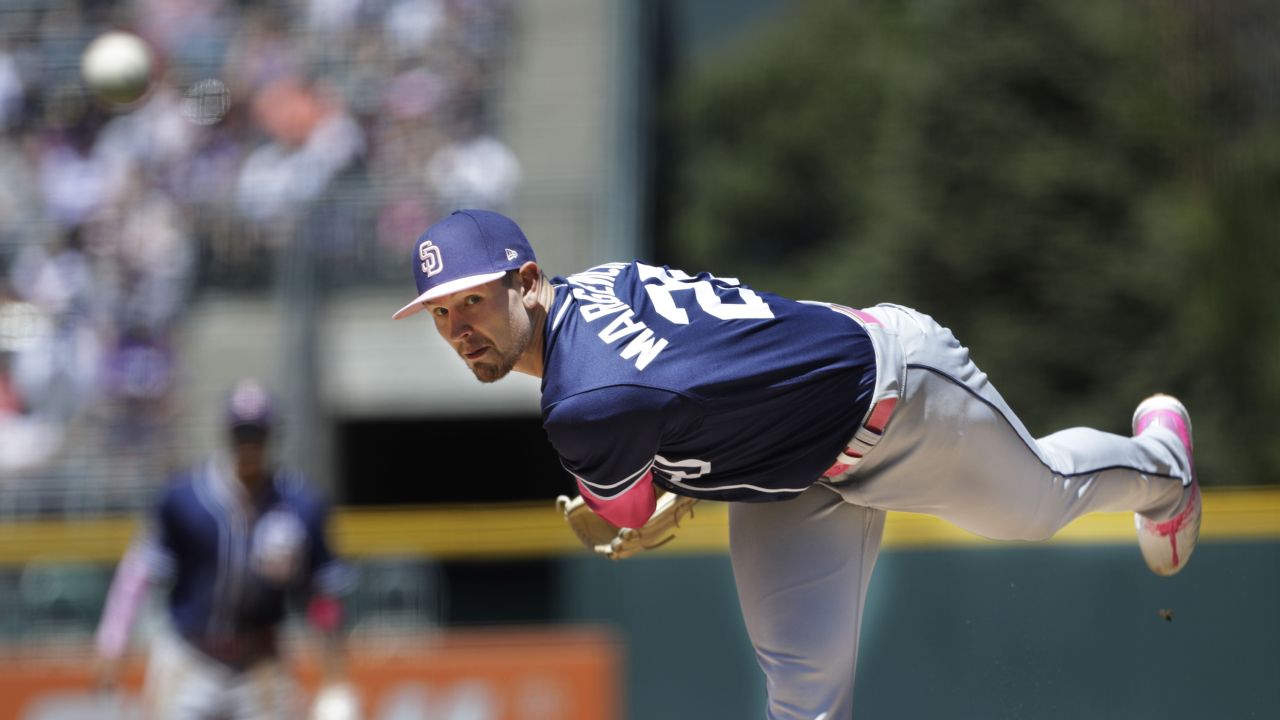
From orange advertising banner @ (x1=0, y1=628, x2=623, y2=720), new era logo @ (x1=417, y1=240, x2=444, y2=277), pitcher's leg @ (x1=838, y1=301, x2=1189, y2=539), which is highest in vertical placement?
new era logo @ (x1=417, y1=240, x2=444, y2=277)

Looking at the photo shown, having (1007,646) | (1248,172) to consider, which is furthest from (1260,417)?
(1007,646)

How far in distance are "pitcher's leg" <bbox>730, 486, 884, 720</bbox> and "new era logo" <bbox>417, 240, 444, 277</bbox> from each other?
3.38ft

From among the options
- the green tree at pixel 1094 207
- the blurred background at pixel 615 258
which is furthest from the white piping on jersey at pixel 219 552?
the green tree at pixel 1094 207

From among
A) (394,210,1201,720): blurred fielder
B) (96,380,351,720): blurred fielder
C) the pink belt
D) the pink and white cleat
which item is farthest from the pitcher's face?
(96,380,351,720): blurred fielder

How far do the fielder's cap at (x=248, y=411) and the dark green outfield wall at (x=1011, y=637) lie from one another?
2275 millimetres

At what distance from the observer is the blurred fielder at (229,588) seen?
250 inches

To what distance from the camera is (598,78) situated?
46.6ft

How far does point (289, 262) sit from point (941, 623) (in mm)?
6725

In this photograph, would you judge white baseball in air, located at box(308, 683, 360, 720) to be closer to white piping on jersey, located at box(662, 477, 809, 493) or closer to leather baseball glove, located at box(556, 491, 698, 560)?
leather baseball glove, located at box(556, 491, 698, 560)

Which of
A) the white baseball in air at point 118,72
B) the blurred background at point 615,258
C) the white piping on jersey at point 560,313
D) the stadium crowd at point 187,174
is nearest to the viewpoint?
the white piping on jersey at point 560,313

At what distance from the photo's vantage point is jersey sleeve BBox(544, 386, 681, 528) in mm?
3211

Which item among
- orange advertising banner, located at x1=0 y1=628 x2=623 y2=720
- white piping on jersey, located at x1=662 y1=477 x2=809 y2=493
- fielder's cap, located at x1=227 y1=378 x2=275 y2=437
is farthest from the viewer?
orange advertising banner, located at x1=0 y1=628 x2=623 y2=720

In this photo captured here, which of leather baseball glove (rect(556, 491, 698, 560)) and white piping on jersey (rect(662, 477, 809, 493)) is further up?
white piping on jersey (rect(662, 477, 809, 493))

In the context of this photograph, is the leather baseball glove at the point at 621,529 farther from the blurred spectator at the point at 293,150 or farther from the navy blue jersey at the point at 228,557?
the blurred spectator at the point at 293,150
